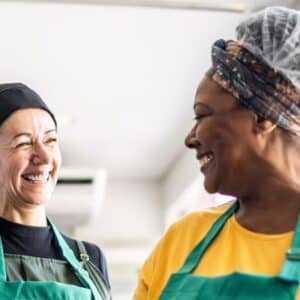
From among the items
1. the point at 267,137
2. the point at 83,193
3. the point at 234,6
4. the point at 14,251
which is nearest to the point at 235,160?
the point at 267,137

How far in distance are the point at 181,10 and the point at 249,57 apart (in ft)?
4.36

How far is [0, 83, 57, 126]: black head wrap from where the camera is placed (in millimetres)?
1412

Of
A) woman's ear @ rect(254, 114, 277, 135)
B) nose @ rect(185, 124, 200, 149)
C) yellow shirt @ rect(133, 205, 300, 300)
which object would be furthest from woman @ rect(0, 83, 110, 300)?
woman's ear @ rect(254, 114, 277, 135)

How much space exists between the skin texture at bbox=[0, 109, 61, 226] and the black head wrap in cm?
1

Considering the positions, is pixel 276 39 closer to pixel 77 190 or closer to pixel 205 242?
pixel 205 242

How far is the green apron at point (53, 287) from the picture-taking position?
4.32 feet

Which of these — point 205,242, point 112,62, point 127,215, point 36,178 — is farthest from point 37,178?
point 127,215

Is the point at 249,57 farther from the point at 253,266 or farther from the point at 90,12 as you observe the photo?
the point at 90,12

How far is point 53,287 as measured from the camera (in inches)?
53.2

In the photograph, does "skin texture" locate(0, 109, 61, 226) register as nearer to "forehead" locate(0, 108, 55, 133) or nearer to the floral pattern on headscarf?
"forehead" locate(0, 108, 55, 133)

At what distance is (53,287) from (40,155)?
281mm

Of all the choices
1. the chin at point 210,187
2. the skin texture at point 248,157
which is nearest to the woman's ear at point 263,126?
the skin texture at point 248,157

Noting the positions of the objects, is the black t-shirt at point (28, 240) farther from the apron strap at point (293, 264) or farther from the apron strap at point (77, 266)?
the apron strap at point (293, 264)

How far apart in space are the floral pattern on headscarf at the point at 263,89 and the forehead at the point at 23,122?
53 cm
